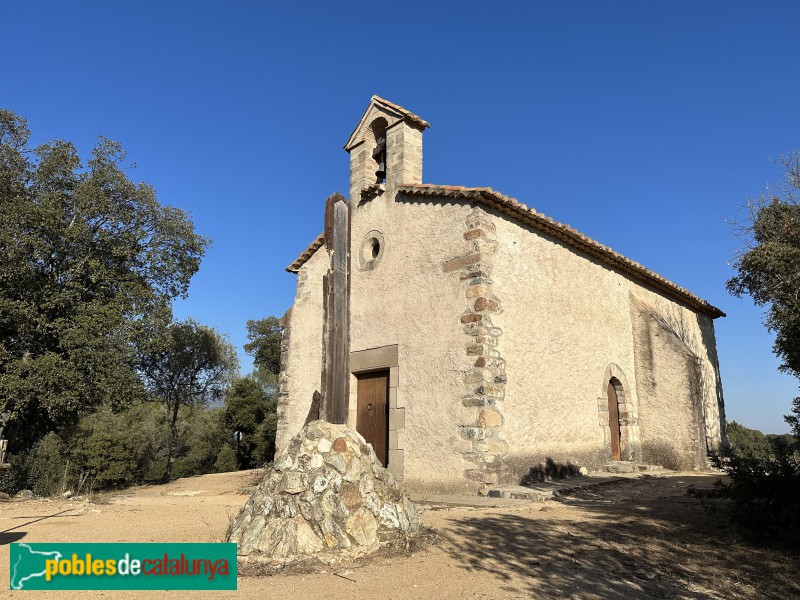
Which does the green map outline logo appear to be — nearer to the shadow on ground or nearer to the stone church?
the shadow on ground

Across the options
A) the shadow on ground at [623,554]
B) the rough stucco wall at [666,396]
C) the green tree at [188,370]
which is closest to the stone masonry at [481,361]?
the shadow on ground at [623,554]

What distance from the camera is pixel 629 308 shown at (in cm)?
1275

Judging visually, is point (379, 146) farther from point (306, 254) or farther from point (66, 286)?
point (66, 286)

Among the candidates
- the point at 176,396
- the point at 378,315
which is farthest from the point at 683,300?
the point at 176,396

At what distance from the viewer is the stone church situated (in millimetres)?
8672

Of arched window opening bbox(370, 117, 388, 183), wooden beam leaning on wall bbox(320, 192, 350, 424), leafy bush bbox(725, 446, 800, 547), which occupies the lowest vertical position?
leafy bush bbox(725, 446, 800, 547)

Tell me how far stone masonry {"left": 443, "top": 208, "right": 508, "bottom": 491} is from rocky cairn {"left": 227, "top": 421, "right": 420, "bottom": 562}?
10.5 ft

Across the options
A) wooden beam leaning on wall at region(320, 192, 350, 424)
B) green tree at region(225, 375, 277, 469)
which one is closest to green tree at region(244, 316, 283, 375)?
green tree at region(225, 375, 277, 469)

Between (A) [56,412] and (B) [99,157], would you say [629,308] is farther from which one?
(B) [99,157]

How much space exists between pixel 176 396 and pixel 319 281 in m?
16.8

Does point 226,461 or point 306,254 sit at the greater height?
point 306,254

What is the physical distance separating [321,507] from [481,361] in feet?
14.3

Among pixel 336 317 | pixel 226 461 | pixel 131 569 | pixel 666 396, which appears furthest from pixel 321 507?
pixel 226 461

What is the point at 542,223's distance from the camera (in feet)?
32.6
